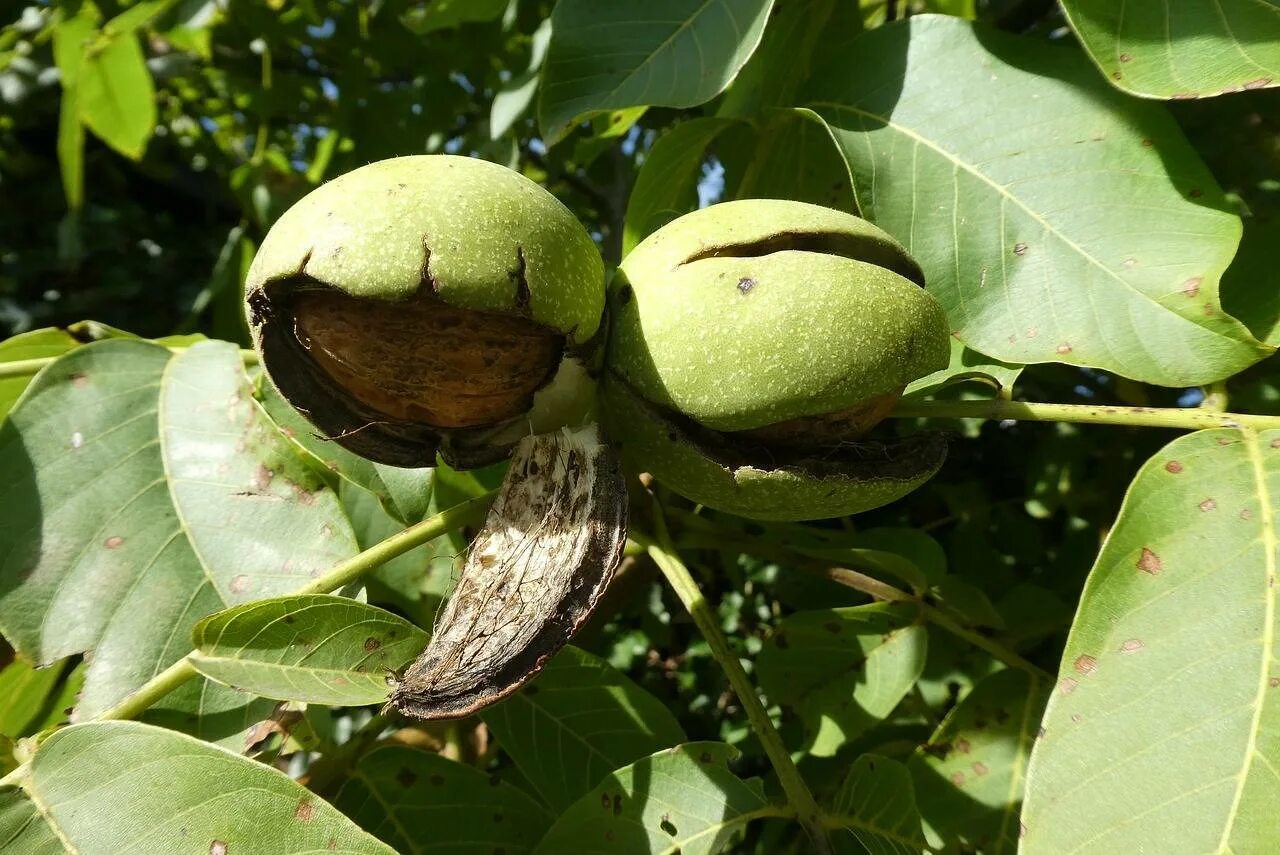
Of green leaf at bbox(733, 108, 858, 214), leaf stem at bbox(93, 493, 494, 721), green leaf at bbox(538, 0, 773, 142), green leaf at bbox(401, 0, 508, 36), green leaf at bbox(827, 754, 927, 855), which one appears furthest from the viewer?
green leaf at bbox(401, 0, 508, 36)

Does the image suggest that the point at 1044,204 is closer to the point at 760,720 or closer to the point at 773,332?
the point at 773,332

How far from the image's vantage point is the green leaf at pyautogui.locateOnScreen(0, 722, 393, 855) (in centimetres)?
97

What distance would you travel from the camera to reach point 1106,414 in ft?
3.92

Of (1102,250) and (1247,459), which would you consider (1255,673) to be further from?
(1102,250)

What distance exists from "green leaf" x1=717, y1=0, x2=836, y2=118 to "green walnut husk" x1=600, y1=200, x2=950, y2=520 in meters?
0.56

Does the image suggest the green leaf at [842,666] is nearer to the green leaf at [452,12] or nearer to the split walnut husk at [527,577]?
the split walnut husk at [527,577]

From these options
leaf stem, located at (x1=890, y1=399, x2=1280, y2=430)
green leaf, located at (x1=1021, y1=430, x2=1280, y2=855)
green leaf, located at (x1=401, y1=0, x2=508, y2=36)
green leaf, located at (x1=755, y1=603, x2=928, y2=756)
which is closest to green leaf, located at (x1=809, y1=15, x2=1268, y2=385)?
leaf stem, located at (x1=890, y1=399, x2=1280, y2=430)

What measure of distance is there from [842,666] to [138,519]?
1.14 m

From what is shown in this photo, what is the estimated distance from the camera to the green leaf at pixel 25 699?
4.41 feet

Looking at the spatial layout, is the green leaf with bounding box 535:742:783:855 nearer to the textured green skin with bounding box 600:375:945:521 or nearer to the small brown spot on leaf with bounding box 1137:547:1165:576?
the textured green skin with bounding box 600:375:945:521

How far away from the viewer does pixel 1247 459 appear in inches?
43.9

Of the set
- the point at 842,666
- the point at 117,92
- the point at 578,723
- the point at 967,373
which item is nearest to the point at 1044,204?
the point at 967,373

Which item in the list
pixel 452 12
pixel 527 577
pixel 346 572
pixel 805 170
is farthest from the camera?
pixel 452 12

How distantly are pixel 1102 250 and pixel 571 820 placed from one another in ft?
3.17
